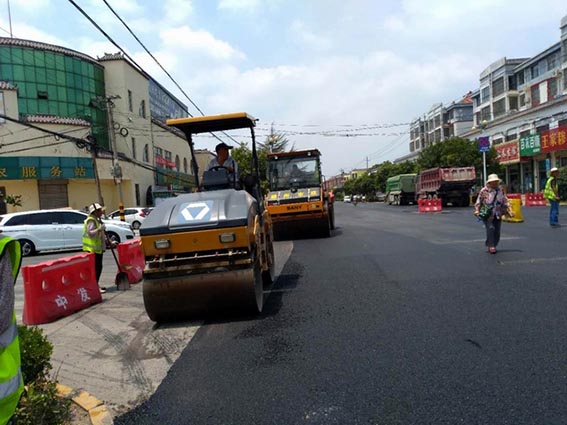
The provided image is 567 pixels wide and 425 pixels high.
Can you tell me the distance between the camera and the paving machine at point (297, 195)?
15836mm

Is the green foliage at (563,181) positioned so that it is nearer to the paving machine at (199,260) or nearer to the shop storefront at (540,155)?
the shop storefront at (540,155)

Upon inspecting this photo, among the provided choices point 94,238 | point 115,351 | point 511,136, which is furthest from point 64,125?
point 511,136

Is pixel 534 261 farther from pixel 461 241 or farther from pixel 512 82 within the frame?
pixel 512 82

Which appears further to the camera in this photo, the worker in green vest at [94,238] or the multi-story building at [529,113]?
the multi-story building at [529,113]

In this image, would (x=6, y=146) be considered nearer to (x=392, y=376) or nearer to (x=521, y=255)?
(x=521, y=255)

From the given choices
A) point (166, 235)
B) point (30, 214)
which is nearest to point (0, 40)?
point (30, 214)

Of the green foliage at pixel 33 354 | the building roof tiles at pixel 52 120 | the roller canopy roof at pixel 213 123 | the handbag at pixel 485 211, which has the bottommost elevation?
the green foliage at pixel 33 354

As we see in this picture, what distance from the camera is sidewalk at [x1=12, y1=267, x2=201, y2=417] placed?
14.5 feet

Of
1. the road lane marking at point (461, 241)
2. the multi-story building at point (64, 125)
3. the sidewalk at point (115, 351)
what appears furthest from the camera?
the multi-story building at point (64, 125)

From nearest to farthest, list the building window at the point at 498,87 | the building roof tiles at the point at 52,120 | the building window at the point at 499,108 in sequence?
the building roof tiles at the point at 52,120, the building window at the point at 499,108, the building window at the point at 498,87

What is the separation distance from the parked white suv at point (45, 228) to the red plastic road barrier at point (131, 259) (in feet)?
26.5

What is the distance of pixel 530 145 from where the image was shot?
132ft

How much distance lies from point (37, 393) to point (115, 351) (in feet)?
7.55

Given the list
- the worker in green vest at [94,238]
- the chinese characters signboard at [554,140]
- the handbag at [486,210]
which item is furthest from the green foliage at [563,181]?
the worker in green vest at [94,238]
